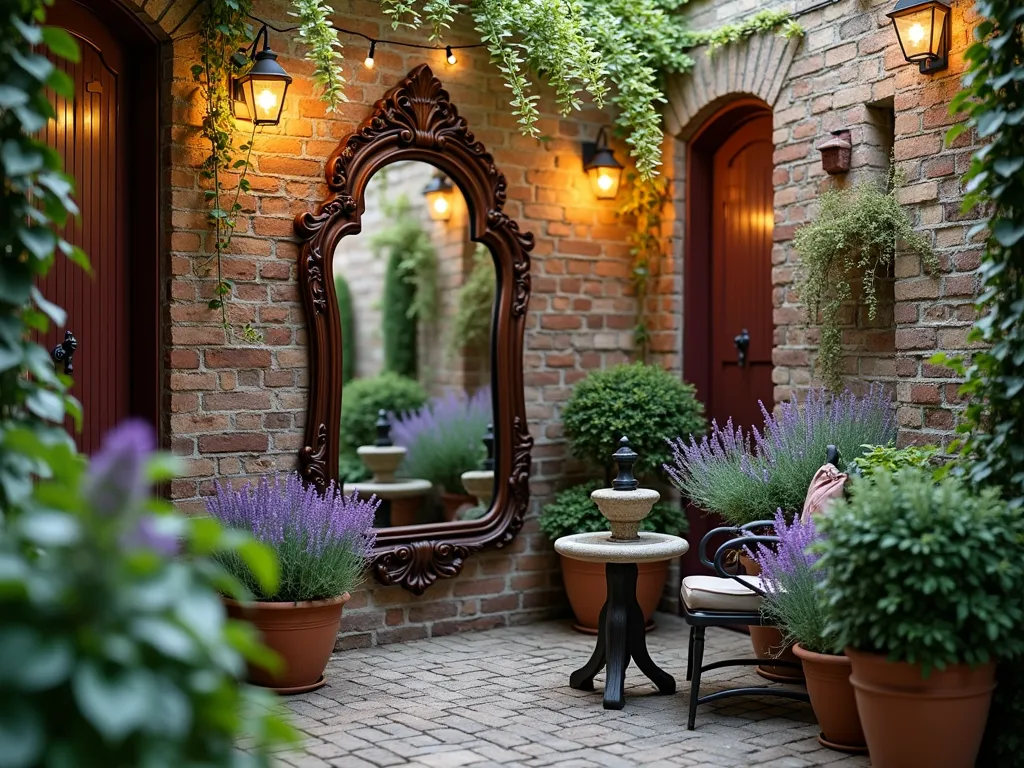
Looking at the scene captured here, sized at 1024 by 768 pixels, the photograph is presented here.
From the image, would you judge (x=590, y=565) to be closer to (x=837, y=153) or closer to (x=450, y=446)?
(x=450, y=446)

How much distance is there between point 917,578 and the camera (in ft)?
11.0

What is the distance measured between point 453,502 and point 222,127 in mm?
2872

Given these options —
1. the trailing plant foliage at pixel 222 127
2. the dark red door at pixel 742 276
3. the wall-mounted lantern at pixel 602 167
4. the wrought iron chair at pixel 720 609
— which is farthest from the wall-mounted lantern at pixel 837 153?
the trailing plant foliage at pixel 222 127

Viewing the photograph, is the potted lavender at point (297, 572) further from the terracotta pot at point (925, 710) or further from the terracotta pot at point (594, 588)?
the terracotta pot at point (925, 710)

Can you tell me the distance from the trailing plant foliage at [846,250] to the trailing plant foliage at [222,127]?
2631 millimetres

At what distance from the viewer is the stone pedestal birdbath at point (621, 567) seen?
4.45 m

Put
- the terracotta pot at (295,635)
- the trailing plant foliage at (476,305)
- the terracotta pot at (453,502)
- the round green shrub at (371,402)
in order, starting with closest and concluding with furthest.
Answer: the terracotta pot at (295,635) → the terracotta pot at (453,502) → the trailing plant foliage at (476,305) → the round green shrub at (371,402)

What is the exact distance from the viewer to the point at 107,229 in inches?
196

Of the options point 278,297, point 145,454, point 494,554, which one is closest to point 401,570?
point 494,554

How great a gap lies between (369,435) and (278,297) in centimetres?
284

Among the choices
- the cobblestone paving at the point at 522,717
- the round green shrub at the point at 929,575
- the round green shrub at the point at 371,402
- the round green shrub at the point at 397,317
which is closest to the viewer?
the round green shrub at the point at 929,575

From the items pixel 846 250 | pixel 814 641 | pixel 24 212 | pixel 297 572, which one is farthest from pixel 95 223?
pixel 814 641

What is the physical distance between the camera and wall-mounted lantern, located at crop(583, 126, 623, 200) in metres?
6.13

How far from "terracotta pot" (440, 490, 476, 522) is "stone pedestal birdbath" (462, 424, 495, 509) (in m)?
0.08
